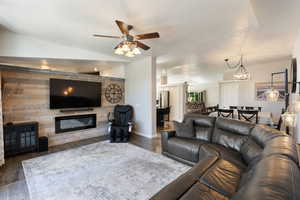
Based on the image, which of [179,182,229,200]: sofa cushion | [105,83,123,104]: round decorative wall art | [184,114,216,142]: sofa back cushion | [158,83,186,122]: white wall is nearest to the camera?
[179,182,229,200]: sofa cushion

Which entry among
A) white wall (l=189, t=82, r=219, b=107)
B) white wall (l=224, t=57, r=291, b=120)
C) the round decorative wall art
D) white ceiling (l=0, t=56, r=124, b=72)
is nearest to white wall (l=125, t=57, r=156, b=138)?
the round decorative wall art

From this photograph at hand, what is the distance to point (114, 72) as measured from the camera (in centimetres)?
649

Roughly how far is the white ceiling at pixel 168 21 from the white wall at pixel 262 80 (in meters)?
2.33

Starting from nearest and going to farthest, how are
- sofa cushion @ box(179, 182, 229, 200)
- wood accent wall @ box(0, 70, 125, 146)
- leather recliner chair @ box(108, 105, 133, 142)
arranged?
sofa cushion @ box(179, 182, 229, 200)
wood accent wall @ box(0, 70, 125, 146)
leather recliner chair @ box(108, 105, 133, 142)

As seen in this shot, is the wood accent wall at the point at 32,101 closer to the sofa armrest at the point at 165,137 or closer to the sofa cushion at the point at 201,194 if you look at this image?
the sofa armrest at the point at 165,137

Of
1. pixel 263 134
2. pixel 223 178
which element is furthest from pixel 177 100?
pixel 223 178

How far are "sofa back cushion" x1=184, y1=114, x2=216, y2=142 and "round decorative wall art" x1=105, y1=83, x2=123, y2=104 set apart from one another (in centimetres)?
306

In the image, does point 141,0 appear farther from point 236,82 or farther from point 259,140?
point 236,82

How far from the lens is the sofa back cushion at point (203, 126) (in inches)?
123

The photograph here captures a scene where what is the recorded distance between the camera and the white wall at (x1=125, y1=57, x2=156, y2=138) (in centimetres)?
486

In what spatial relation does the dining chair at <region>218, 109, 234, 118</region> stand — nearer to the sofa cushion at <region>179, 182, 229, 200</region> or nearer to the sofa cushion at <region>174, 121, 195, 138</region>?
the sofa cushion at <region>174, 121, 195, 138</region>

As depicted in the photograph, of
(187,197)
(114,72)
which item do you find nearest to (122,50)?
(187,197)

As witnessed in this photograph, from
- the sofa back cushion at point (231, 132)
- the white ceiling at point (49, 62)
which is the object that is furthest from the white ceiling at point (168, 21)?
the sofa back cushion at point (231, 132)

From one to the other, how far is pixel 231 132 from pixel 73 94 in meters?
4.31
